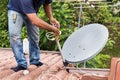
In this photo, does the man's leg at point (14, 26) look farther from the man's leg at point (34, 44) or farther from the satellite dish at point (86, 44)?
the satellite dish at point (86, 44)

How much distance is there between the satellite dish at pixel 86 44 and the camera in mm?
3027

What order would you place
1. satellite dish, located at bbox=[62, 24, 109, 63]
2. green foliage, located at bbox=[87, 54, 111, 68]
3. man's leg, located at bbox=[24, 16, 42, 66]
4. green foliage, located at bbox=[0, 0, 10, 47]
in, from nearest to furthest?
satellite dish, located at bbox=[62, 24, 109, 63]
man's leg, located at bbox=[24, 16, 42, 66]
green foliage, located at bbox=[87, 54, 111, 68]
green foliage, located at bbox=[0, 0, 10, 47]

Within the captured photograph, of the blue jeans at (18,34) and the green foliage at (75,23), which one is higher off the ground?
the blue jeans at (18,34)

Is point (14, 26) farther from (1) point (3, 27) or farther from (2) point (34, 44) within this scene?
(1) point (3, 27)

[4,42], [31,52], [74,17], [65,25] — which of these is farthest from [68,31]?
[31,52]

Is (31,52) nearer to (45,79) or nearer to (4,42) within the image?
(45,79)

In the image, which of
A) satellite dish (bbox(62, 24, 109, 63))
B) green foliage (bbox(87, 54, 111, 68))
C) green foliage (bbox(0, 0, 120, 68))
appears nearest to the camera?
satellite dish (bbox(62, 24, 109, 63))

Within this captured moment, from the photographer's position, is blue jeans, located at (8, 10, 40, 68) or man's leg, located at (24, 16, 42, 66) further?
man's leg, located at (24, 16, 42, 66)

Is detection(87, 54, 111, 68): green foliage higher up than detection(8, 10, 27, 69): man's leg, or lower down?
lower down

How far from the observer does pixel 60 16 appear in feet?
27.3

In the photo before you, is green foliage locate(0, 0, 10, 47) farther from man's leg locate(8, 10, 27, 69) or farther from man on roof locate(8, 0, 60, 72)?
man's leg locate(8, 10, 27, 69)

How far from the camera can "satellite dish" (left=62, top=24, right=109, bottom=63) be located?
3.03 m

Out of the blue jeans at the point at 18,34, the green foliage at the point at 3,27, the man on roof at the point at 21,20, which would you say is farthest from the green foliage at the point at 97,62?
the man on roof at the point at 21,20

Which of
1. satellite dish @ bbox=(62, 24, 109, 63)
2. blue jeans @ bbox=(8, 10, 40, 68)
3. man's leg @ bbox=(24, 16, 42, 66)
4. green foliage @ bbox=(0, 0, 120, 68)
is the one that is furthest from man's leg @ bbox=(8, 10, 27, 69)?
green foliage @ bbox=(0, 0, 120, 68)
